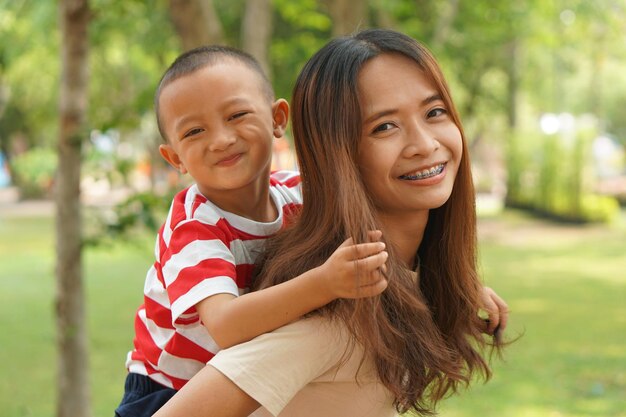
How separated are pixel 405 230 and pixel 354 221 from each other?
278mm

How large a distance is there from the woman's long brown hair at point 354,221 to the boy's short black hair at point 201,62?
0.17 meters

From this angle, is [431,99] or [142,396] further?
[142,396]

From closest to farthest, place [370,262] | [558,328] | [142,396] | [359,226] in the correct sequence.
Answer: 1. [370,262]
2. [359,226]
3. [142,396]
4. [558,328]

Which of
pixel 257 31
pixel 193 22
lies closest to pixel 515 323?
pixel 257 31

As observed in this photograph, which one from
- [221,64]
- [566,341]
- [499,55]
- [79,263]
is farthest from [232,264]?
[499,55]

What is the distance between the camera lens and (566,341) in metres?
10.5

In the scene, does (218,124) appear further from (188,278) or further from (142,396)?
(142,396)

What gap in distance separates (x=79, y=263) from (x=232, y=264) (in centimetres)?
350

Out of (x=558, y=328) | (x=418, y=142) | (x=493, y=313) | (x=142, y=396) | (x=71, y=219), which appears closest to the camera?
(x=418, y=142)

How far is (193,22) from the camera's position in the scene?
4.60m

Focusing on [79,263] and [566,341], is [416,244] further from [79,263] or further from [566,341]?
[566,341]

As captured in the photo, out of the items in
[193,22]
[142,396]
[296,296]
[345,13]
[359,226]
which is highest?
[345,13]

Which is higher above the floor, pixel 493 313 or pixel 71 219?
pixel 71 219

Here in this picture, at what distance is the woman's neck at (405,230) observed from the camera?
184cm
